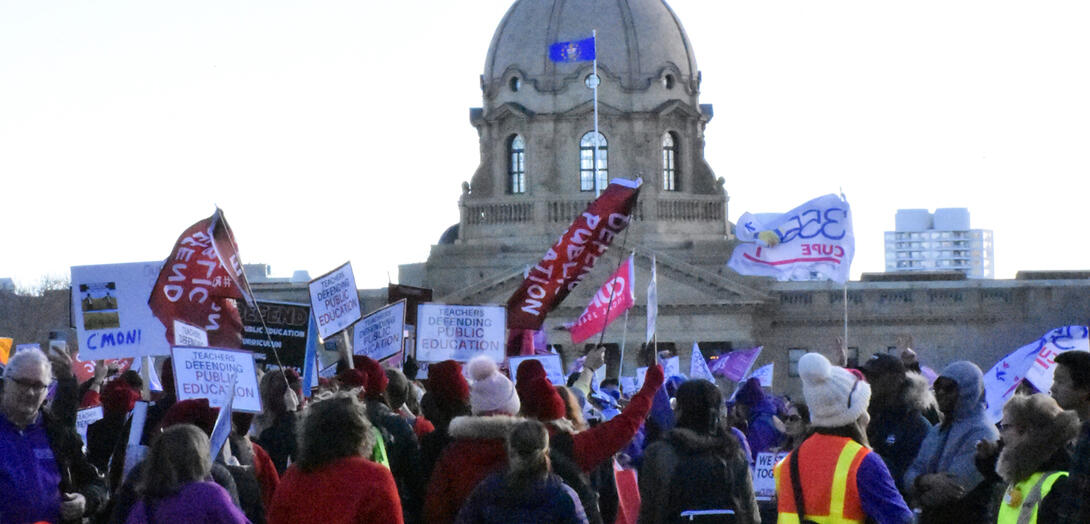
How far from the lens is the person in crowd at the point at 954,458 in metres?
9.77

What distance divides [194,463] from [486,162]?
55.2m

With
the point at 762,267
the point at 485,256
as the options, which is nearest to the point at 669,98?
the point at 485,256

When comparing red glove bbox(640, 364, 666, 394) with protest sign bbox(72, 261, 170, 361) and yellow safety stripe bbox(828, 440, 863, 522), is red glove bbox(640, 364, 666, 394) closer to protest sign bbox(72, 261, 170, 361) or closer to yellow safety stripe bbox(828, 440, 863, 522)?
yellow safety stripe bbox(828, 440, 863, 522)

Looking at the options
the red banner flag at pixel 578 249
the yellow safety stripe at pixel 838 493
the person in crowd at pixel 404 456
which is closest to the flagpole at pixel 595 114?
the red banner flag at pixel 578 249

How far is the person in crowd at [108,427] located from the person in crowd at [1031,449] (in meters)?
5.77

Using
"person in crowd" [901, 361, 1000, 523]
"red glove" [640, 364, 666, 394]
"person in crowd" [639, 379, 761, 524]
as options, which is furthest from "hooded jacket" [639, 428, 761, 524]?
"person in crowd" [901, 361, 1000, 523]

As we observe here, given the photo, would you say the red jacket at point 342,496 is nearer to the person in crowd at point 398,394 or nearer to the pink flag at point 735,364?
the person in crowd at point 398,394

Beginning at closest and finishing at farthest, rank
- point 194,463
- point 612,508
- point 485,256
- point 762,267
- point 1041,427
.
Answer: point 194,463
point 1041,427
point 612,508
point 762,267
point 485,256

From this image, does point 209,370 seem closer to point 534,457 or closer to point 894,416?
point 894,416

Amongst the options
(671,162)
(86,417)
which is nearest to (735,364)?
(86,417)

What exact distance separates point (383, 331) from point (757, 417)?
3211mm

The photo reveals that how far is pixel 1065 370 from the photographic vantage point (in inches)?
342

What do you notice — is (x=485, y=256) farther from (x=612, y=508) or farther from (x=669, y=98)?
(x=612, y=508)

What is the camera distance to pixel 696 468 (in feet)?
31.3
